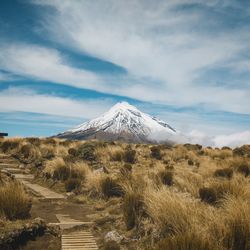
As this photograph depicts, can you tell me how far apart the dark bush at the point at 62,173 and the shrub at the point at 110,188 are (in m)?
2.92

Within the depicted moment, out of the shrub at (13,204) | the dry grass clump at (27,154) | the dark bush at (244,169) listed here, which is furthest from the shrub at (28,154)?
the shrub at (13,204)

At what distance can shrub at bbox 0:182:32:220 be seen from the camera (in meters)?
7.31

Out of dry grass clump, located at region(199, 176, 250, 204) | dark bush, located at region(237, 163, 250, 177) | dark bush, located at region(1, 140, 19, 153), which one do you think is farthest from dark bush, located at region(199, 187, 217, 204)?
dark bush, located at region(1, 140, 19, 153)

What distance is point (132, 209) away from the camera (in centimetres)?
752

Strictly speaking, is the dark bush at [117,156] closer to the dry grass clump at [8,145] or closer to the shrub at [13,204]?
the dry grass clump at [8,145]

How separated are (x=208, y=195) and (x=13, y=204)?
4368 millimetres

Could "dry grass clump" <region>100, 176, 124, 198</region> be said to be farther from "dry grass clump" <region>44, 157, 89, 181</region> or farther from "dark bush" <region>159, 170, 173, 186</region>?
"dry grass clump" <region>44, 157, 89, 181</region>

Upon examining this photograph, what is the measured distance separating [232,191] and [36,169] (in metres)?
9.62

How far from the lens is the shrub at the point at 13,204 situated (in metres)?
7.31

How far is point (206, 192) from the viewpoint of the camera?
360 inches

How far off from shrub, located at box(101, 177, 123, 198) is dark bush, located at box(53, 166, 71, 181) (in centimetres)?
292

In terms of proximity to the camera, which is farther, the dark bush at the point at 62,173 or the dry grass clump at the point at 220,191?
the dark bush at the point at 62,173

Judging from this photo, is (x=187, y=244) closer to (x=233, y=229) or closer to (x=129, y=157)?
(x=233, y=229)

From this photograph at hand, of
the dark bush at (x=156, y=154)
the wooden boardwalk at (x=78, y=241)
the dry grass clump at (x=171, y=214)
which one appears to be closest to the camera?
the dry grass clump at (x=171, y=214)
